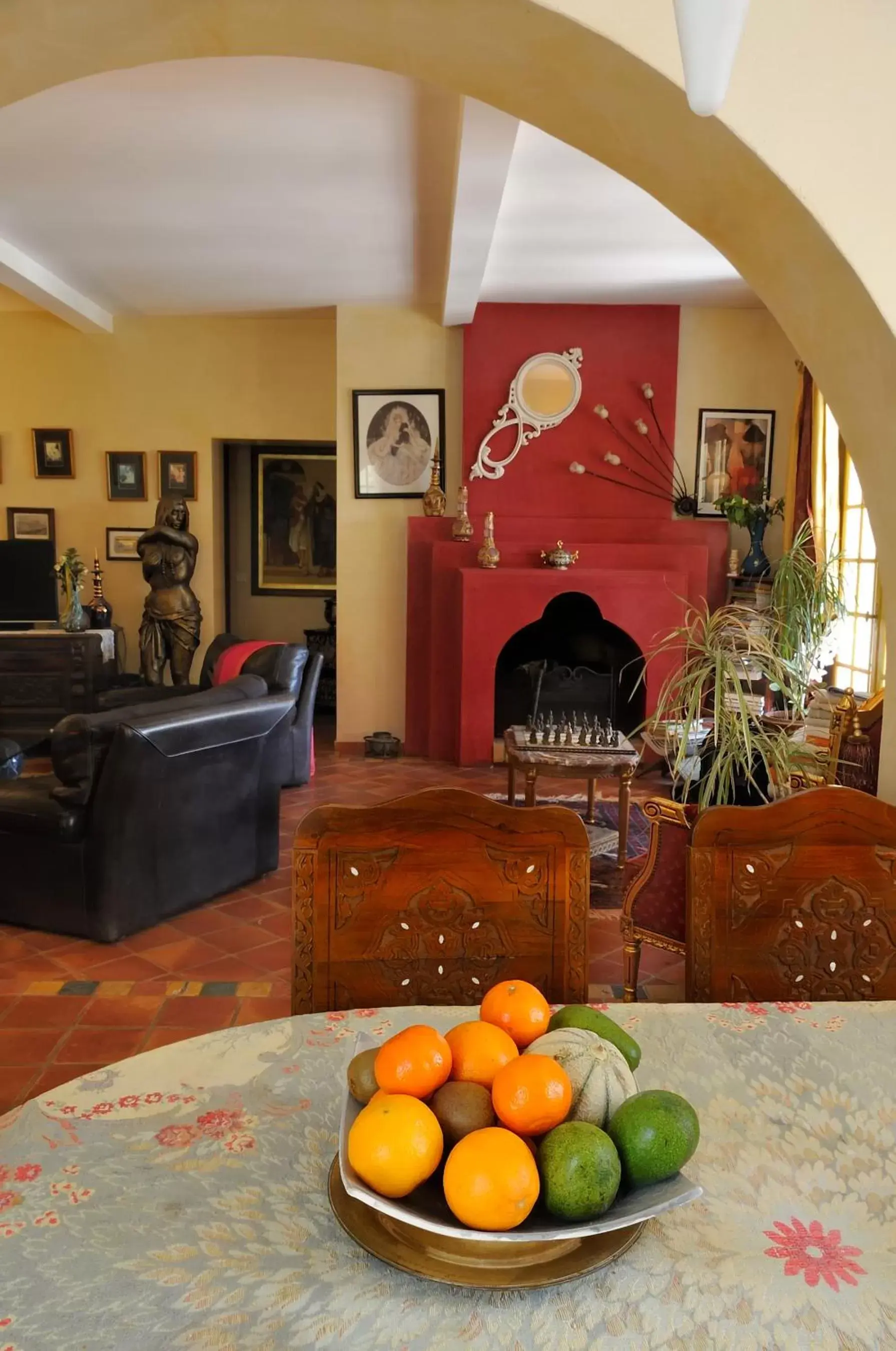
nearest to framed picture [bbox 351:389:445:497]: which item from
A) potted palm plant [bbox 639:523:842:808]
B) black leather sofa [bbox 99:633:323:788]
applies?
black leather sofa [bbox 99:633:323:788]

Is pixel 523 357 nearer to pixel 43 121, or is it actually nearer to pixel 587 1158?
pixel 43 121

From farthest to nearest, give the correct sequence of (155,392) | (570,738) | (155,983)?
(155,392) → (570,738) → (155,983)

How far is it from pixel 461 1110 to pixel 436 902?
627 mm

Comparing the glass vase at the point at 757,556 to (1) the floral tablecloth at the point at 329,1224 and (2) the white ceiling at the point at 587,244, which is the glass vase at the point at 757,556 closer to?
(2) the white ceiling at the point at 587,244

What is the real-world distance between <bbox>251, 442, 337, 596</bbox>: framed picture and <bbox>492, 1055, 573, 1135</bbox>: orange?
8.06 meters

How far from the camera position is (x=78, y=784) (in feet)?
11.5

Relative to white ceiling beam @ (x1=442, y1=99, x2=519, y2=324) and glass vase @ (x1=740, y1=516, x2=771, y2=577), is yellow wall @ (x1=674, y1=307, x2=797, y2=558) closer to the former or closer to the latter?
glass vase @ (x1=740, y1=516, x2=771, y2=577)

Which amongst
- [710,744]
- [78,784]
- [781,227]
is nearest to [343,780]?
[78,784]

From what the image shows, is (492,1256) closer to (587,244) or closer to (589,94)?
(589,94)

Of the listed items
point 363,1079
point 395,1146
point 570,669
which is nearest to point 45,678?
point 570,669

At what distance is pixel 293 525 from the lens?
8867 millimetres

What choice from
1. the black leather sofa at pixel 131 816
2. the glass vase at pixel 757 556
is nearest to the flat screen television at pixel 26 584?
the black leather sofa at pixel 131 816

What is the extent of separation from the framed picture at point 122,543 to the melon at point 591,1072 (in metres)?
7.36

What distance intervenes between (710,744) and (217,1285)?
2.26 m
